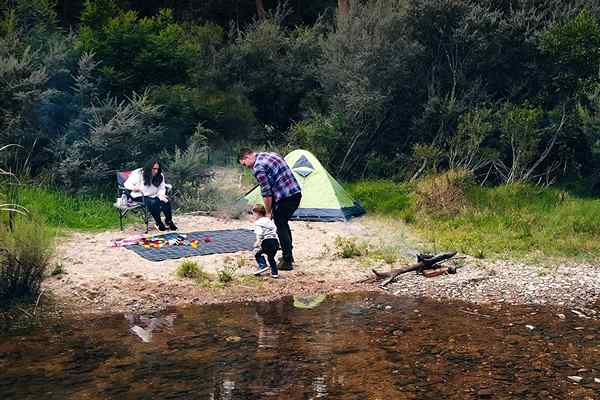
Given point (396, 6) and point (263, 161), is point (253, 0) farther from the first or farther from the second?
point (263, 161)

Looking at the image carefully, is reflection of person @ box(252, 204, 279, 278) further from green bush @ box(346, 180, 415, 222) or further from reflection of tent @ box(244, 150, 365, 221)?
green bush @ box(346, 180, 415, 222)

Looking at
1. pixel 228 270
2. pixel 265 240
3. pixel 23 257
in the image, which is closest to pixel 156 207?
pixel 228 270

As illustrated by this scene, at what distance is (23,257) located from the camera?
25.0ft

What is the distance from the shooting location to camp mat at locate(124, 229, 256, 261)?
9.57 meters

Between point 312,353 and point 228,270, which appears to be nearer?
point 312,353

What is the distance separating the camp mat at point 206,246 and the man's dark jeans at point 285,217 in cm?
94

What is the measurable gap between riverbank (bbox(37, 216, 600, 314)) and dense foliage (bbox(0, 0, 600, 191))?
9.88 feet

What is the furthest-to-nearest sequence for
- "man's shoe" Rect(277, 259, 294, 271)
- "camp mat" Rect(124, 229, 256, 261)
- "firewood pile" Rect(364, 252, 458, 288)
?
"camp mat" Rect(124, 229, 256, 261) < "man's shoe" Rect(277, 259, 294, 271) < "firewood pile" Rect(364, 252, 458, 288)

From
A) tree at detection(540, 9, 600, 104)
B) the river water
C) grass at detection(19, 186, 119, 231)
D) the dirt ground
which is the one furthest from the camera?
tree at detection(540, 9, 600, 104)

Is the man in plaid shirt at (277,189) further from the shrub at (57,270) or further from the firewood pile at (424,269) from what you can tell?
the shrub at (57,270)

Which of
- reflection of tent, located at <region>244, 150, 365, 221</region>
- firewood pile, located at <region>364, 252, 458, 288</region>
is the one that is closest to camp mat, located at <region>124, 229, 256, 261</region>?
reflection of tent, located at <region>244, 150, 365, 221</region>

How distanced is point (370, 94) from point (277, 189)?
5729 mm

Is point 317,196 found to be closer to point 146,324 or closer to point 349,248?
point 349,248

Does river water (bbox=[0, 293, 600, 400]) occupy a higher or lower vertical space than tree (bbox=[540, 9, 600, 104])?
lower
